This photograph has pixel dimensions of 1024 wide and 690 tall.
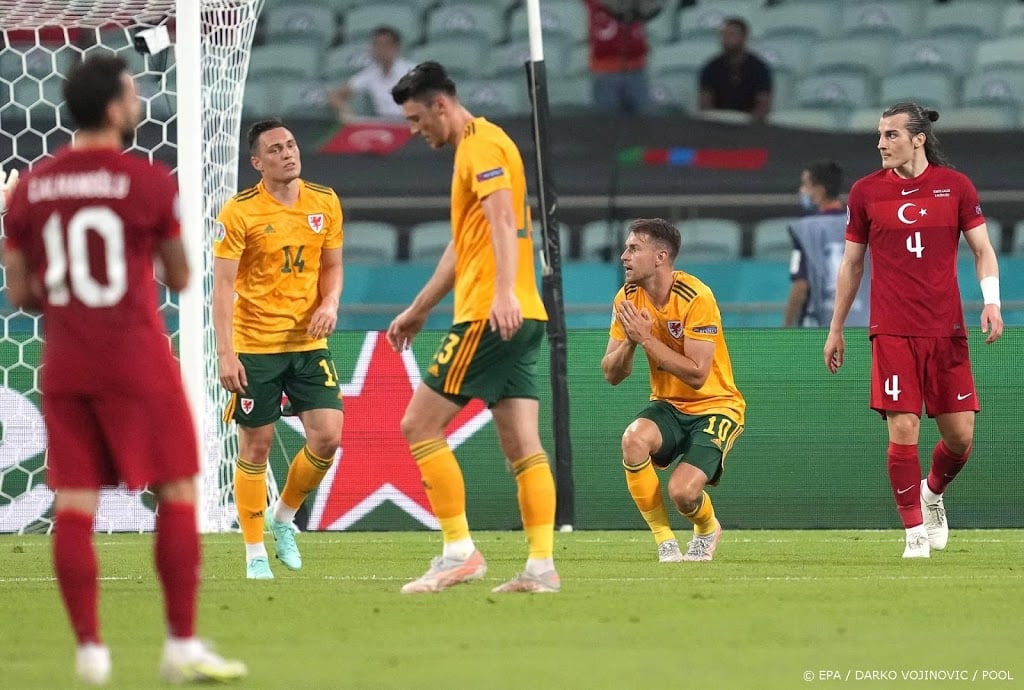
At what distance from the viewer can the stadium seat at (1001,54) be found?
59.7 ft

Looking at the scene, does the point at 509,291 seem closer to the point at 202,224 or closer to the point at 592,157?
the point at 202,224

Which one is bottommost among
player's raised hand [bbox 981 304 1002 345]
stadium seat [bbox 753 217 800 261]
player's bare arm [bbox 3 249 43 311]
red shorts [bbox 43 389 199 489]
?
stadium seat [bbox 753 217 800 261]

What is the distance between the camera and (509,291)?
20.2ft

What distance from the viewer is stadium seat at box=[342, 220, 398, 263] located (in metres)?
16.4

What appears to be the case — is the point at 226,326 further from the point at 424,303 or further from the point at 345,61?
the point at 345,61

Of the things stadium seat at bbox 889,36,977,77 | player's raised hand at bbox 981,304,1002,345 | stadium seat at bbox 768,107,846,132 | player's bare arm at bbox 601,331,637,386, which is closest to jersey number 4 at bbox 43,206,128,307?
player's bare arm at bbox 601,331,637,386

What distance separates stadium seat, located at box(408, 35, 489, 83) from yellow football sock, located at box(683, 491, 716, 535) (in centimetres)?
1091

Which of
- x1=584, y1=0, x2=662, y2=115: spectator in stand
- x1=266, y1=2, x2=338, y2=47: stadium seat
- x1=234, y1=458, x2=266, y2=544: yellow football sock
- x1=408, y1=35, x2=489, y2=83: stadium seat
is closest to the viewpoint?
x1=234, y1=458, x2=266, y2=544: yellow football sock

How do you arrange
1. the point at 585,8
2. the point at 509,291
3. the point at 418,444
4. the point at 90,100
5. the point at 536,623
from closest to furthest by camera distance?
the point at 90,100, the point at 536,623, the point at 509,291, the point at 418,444, the point at 585,8

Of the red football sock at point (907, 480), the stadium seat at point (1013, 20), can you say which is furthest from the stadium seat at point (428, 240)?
the red football sock at point (907, 480)

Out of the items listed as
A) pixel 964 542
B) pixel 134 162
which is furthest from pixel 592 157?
pixel 134 162

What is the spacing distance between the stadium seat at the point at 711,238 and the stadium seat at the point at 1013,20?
459 cm

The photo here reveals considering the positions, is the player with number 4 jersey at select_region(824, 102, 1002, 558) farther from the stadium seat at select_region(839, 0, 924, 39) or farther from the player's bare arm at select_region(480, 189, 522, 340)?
the stadium seat at select_region(839, 0, 924, 39)

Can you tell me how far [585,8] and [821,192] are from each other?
6.52 metres
